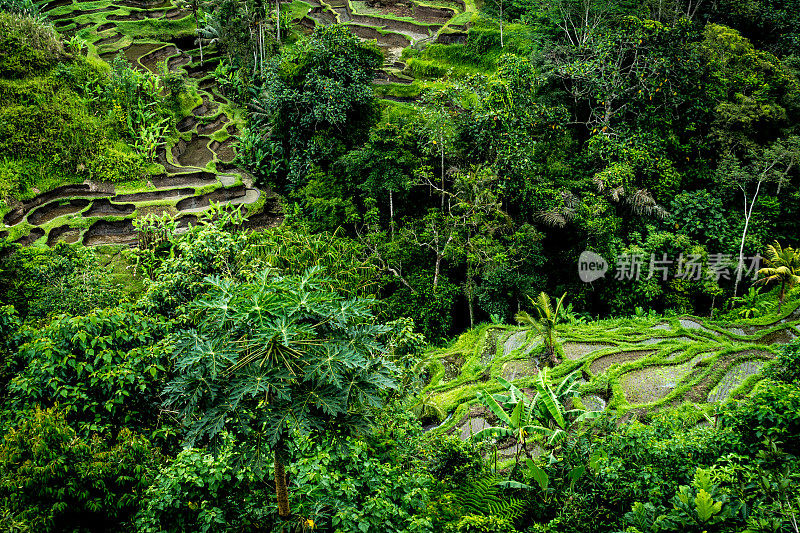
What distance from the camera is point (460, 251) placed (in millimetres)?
14258

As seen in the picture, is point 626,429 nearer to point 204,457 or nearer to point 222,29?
point 204,457

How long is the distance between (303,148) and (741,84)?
13933 mm

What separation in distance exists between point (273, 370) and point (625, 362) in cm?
918

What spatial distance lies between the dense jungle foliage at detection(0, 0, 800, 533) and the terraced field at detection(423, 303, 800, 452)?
25 centimetres

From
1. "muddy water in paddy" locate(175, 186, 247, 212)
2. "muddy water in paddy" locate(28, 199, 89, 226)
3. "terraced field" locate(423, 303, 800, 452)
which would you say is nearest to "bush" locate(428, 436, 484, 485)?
"terraced field" locate(423, 303, 800, 452)

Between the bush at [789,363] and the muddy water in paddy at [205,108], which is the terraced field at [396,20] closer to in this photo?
the muddy water in paddy at [205,108]

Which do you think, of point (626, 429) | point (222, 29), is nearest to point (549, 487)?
point (626, 429)

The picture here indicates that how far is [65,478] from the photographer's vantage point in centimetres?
546

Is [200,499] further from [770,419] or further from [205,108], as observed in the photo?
[205,108]

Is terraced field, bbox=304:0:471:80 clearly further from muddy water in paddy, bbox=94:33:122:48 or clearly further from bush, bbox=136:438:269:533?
bush, bbox=136:438:269:533

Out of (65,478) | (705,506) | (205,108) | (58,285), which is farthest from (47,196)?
(705,506)

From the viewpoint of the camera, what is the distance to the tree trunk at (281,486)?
535 cm

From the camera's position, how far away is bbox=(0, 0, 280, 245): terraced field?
17.7m

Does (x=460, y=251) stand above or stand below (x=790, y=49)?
below
